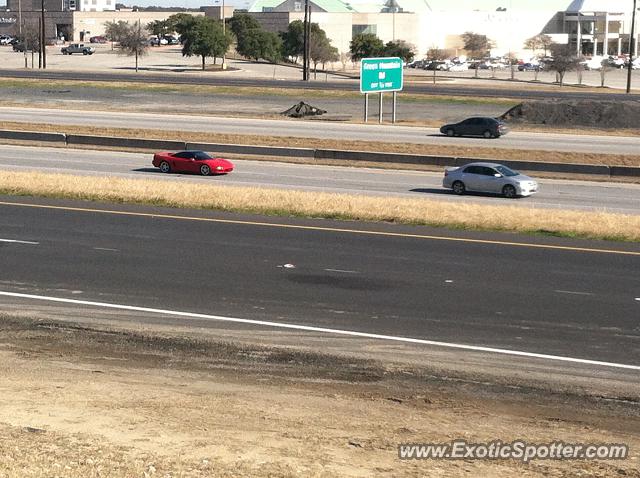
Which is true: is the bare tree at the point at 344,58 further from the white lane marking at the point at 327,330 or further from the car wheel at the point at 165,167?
the white lane marking at the point at 327,330

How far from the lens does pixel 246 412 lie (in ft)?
45.9

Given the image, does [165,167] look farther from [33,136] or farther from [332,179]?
[33,136]

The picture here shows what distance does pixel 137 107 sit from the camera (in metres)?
75.2

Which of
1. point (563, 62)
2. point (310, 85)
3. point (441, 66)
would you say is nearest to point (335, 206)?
point (310, 85)

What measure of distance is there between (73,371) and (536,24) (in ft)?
533

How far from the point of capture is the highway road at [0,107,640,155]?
54.5 meters

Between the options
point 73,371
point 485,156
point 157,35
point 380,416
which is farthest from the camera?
point 157,35

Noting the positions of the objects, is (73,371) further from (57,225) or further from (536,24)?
(536,24)

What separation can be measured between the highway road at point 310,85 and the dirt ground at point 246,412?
68744mm

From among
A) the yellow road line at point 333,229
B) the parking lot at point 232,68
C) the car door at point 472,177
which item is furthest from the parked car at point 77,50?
the yellow road line at point 333,229

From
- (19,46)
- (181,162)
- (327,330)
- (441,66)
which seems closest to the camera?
(327,330)

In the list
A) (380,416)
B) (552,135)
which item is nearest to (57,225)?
(380,416)

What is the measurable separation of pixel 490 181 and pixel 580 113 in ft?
97.9

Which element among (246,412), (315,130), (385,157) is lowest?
(246,412)
